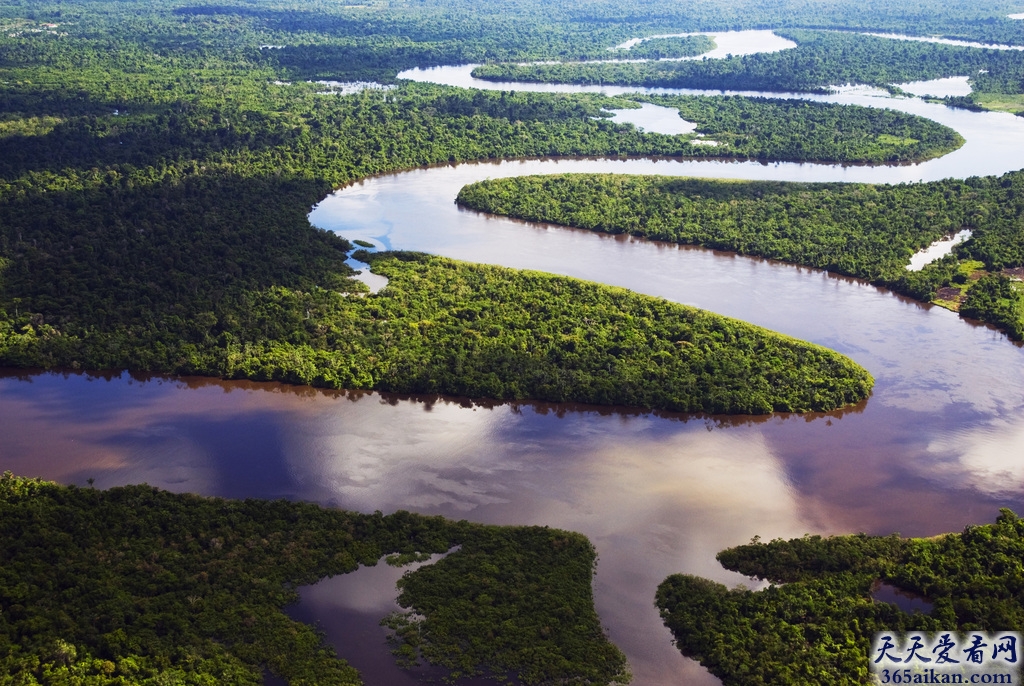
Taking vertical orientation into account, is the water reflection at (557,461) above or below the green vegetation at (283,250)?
below

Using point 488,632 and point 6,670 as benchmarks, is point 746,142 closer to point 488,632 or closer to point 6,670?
point 488,632

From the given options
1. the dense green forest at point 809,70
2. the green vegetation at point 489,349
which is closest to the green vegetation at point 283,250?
the green vegetation at point 489,349

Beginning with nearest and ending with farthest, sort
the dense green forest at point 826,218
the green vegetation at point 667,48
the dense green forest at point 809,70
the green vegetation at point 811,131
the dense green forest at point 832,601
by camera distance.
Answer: the dense green forest at point 832,601 → the dense green forest at point 826,218 → the green vegetation at point 811,131 → the dense green forest at point 809,70 → the green vegetation at point 667,48

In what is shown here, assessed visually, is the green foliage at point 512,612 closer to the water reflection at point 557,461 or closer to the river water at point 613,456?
the river water at point 613,456

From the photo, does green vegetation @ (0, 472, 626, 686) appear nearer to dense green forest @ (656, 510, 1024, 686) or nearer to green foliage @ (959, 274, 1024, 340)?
dense green forest @ (656, 510, 1024, 686)

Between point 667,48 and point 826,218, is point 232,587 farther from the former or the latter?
point 667,48

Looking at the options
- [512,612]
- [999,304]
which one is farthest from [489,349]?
[999,304]
